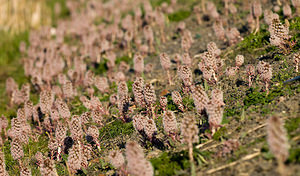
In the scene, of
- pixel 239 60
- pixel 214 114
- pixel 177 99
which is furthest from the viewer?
pixel 239 60

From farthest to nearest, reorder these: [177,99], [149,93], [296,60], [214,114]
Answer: [177,99], [149,93], [296,60], [214,114]

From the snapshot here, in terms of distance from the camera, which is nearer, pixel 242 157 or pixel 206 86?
pixel 242 157

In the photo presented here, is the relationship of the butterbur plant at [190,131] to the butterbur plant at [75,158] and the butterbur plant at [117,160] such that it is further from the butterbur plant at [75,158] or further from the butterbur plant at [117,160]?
the butterbur plant at [75,158]

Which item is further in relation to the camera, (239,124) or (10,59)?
(10,59)

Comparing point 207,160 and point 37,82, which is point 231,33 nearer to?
point 207,160

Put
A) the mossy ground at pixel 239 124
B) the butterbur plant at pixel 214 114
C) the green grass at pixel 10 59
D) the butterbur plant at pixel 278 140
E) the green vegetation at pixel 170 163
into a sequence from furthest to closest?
the green grass at pixel 10 59 → the butterbur plant at pixel 214 114 → the green vegetation at pixel 170 163 → the mossy ground at pixel 239 124 → the butterbur plant at pixel 278 140

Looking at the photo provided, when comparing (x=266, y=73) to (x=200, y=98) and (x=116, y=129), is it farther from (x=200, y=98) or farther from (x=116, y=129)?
(x=116, y=129)

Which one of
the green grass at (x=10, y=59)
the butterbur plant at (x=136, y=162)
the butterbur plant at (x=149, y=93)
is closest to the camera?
the butterbur plant at (x=136, y=162)

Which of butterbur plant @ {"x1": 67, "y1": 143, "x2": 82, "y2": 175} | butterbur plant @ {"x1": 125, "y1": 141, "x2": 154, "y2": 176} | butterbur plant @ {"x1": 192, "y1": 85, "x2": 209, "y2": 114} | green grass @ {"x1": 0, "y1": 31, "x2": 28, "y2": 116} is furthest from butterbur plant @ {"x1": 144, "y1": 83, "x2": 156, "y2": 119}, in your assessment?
green grass @ {"x1": 0, "y1": 31, "x2": 28, "y2": 116}

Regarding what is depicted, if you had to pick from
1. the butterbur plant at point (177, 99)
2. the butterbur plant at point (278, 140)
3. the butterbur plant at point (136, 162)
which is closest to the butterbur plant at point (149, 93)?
the butterbur plant at point (177, 99)

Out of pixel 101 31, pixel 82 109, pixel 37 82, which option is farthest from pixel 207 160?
pixel 101 31

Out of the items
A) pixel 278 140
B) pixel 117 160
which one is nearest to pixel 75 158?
pixel 117 160
